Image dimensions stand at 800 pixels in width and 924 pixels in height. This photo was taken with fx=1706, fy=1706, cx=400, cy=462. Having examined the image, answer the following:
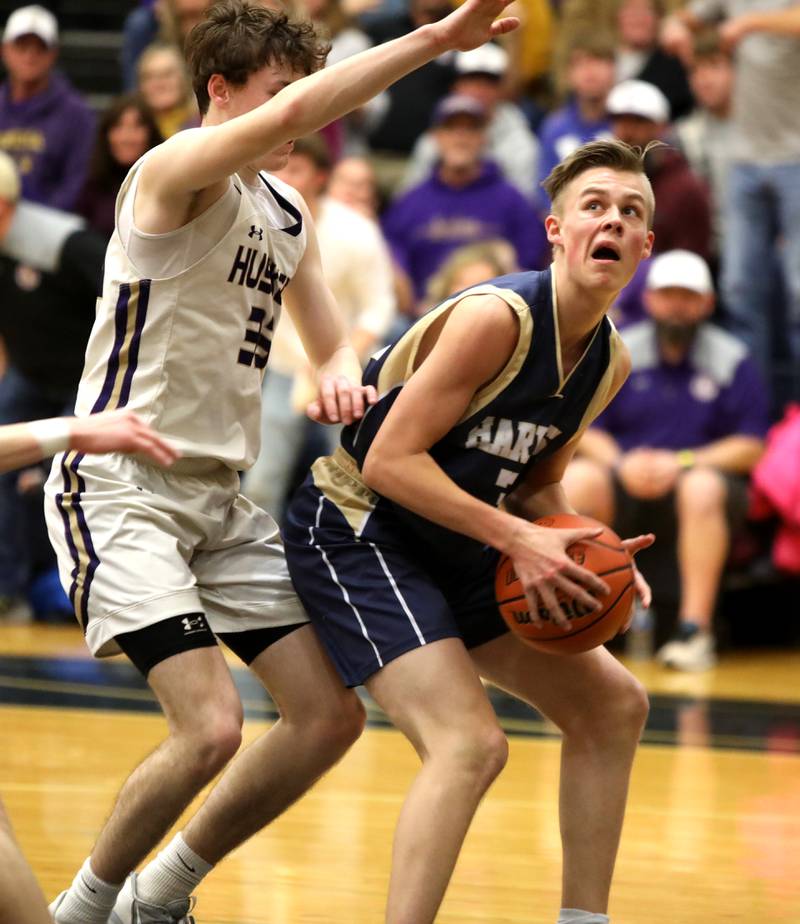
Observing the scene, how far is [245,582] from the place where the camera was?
393 centimetres

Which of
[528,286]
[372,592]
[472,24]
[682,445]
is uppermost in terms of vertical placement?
[472,24]

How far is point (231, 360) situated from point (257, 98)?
22.8 inches

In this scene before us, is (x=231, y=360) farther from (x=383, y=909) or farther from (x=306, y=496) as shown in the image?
(x=383, y=909)

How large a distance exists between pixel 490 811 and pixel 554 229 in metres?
2.20

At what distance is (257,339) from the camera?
3844 millimetres

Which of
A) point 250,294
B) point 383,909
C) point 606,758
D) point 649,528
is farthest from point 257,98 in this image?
point 649,528

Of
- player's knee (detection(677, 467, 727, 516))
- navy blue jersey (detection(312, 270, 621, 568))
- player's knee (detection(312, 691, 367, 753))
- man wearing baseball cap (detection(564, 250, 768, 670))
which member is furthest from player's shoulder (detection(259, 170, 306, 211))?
player's knee (detection(677, 467, 727, 516))

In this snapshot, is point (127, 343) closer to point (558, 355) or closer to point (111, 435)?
point (111, 435)

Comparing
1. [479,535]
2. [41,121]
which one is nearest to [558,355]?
[479,535]

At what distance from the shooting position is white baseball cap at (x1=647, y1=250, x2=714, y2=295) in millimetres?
8117

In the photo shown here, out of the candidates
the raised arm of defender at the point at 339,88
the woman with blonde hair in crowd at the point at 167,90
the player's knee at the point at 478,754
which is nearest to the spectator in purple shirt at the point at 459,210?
the woman with blonde hair in crowd at the point at 167,90

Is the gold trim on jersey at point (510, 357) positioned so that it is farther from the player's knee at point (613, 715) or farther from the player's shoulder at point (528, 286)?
the player's knee at point (613, 715)

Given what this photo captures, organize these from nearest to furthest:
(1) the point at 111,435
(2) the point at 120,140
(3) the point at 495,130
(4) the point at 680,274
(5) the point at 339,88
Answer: (1) the point at 111,435, (5) the point at 339,88, (4) the point at 680,274, (2) the point at 120,140, (3) the point at 495,130

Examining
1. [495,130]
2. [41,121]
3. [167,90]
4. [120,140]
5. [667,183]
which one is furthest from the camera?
[495,130]
